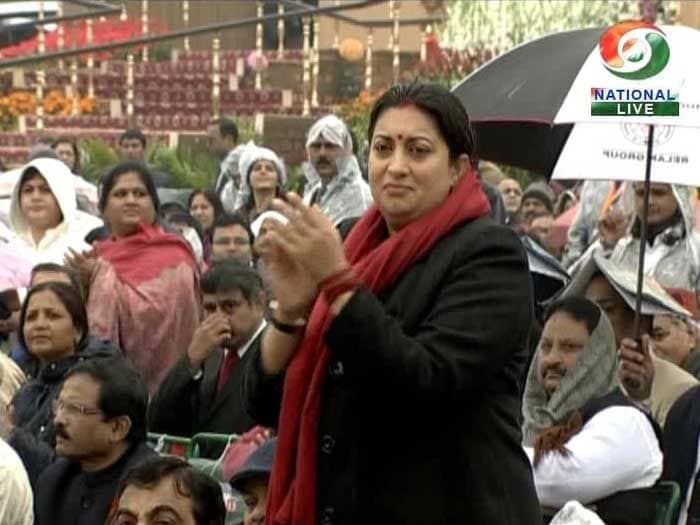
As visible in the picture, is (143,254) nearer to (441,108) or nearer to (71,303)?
(71,303)

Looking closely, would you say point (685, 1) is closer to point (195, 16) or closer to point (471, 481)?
point (195, 16)

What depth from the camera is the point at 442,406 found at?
16.7 ft

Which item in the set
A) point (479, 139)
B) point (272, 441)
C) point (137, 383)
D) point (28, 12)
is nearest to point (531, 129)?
point (479, 139)

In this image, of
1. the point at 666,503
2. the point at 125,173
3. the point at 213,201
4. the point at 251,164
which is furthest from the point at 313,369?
the point at 213,201

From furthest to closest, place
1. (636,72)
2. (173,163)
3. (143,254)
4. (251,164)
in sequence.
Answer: (173,163), (251,164), (143,254), (636,72)

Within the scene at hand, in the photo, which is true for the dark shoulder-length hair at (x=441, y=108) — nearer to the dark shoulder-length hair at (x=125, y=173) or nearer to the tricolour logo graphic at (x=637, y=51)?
the tricolour logo graphic at (x=637, y=51)

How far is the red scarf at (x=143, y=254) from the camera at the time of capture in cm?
1041

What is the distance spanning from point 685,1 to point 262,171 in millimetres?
14308

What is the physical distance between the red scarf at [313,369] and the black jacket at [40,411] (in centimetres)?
294

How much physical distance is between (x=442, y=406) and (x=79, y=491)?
2693mm

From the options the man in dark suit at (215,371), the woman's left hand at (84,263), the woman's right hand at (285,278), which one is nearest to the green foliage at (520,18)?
the woman's left hand at (84,263)

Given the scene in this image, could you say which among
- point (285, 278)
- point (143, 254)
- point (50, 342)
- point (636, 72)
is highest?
point (636, 72)

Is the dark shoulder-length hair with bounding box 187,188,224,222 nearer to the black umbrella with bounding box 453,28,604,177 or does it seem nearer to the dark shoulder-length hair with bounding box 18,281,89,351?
the black umbrella with bounding box 453,28,604,177

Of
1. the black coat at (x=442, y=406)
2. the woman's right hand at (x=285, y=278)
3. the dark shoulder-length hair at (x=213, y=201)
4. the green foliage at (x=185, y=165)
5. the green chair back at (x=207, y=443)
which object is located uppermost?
the woman's right hand at (x=285, y=278)
